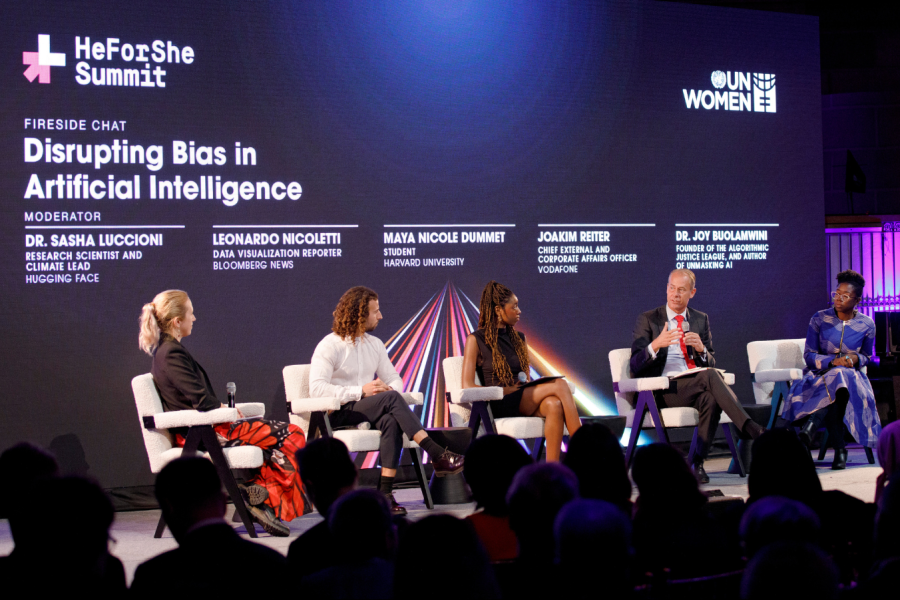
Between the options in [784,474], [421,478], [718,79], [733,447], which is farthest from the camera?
A: [718,79]

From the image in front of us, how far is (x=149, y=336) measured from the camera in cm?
479

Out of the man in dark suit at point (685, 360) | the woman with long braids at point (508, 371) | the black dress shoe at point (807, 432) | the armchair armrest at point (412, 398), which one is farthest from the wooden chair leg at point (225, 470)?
the black dress shoe at point (807, 432)

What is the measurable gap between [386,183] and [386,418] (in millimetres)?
1674

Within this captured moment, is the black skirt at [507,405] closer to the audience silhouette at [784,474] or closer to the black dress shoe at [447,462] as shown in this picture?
the black dress shoe at [447,462]

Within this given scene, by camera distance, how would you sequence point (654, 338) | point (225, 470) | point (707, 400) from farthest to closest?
point (654, 338) < point (707, 400) < point (225, 470)

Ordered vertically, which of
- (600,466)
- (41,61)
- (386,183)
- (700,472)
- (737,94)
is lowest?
(700,472)

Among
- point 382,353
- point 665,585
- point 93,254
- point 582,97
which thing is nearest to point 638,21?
point 582,97

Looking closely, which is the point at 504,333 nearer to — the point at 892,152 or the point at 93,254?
the point at 93,254

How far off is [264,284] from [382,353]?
2.78 feet

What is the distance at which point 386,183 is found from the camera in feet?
20.1

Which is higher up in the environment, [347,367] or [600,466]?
[347,367]

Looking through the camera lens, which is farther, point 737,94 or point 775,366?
point 737,94

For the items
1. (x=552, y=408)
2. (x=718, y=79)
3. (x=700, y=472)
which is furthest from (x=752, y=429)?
(x=718, y=79)

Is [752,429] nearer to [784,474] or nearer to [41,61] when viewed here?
[784,474]
